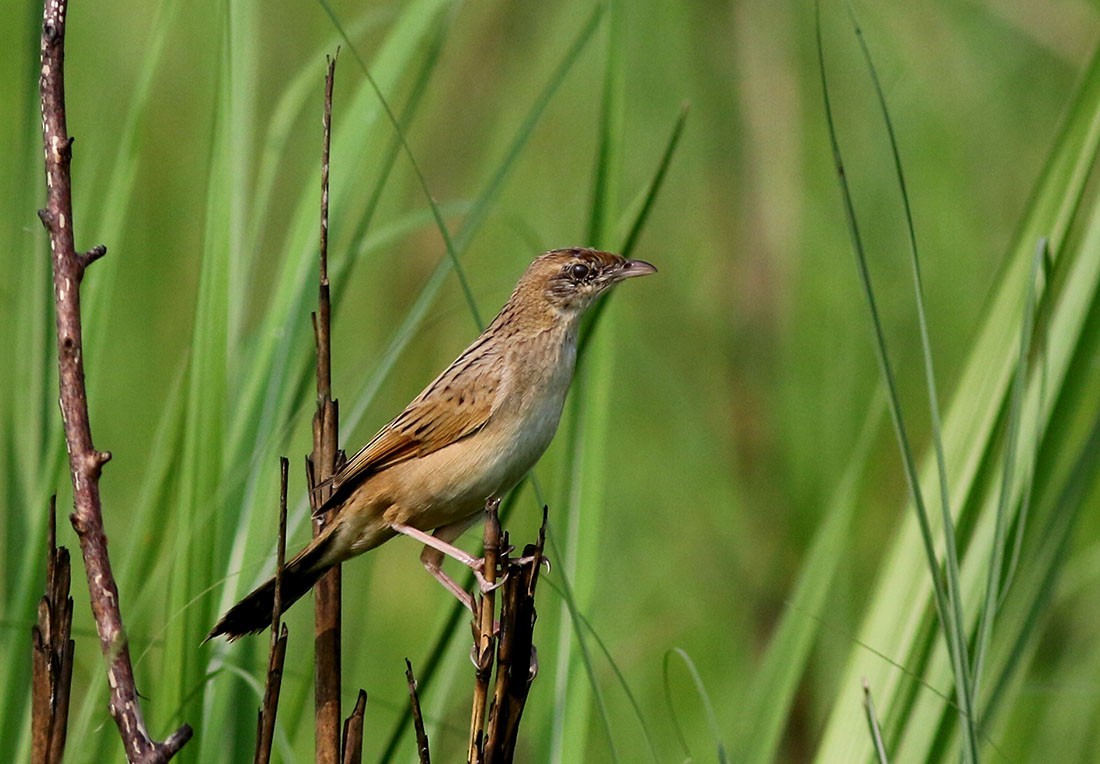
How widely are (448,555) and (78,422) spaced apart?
144cm

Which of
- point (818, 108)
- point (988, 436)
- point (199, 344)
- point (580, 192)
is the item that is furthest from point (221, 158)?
point (818, 108)

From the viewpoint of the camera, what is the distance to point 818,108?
268 inches

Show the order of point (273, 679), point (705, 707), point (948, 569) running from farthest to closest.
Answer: point (705, 707), point (948, 569), point (273, 679)

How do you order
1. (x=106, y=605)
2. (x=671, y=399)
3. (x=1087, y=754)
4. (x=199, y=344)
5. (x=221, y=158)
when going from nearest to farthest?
(x=106, y=605) < (x=199, y=344) < (x=221, y=158) < (x=1087, y=754) < (x=671, y=399)

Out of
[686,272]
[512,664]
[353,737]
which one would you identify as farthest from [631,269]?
[686,272]

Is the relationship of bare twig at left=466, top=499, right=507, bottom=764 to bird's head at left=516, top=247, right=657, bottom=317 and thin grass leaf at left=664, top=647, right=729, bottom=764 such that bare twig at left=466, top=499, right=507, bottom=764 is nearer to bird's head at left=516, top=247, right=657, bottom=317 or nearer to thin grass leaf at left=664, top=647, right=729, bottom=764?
thin grass leaf at left=664, top=647, right=729, bottom=764

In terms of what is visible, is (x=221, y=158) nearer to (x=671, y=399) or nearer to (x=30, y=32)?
(x=30, y=32)

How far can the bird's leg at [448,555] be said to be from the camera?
8.65 feet

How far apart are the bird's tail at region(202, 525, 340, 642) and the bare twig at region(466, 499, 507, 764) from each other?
33cm

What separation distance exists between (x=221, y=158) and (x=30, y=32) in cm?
49

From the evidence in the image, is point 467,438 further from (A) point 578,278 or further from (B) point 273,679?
(B) point 273,679

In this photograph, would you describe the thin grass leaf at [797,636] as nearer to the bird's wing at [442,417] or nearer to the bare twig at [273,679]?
the bird's wing at [442,417]

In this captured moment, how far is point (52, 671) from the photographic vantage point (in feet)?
6.33

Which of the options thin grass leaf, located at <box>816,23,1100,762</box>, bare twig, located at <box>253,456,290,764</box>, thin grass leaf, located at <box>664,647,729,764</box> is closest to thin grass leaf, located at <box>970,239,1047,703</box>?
thin grass leaf, located at <box>816,23,1100,762</box>
